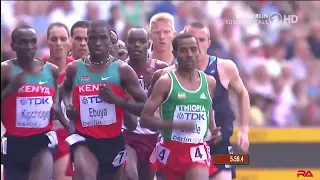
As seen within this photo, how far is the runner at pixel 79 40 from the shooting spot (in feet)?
23.9

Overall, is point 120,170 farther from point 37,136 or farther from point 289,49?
point 289,49

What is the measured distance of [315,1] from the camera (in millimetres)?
7926

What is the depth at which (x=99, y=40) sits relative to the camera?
631 cm

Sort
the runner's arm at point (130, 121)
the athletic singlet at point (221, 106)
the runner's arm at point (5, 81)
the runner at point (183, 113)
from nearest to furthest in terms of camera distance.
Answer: the runner at point (183, 113)
the runner's arm at point (5, 81)
the runner's arm at point (130, 121)
the athletic singlet at point (221, 106)

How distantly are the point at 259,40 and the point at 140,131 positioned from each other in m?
1.51

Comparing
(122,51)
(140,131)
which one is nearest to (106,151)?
(140,131)

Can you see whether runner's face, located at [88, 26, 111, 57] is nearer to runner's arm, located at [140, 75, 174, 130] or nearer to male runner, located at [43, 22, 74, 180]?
runner's arm, located at [140, 75, 174, 130]

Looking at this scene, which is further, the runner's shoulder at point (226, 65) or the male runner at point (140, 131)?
the male runner at point (140, 131)

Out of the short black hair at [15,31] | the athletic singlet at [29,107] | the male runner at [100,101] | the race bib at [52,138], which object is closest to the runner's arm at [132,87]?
the male runner at [100,101]

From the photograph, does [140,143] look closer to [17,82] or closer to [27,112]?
[27,112]

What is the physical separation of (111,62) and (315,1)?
2514 mm

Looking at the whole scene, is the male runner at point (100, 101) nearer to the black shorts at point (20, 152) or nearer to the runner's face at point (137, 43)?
the black shorts at point (20, 152)

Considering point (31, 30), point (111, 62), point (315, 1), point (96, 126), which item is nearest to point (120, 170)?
point (96, 126)
